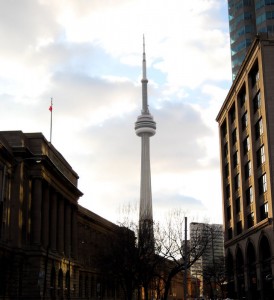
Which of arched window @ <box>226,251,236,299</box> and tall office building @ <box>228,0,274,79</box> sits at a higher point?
tall office building @ <box>228,0,274,79</box>

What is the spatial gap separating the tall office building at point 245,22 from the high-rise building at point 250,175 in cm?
2416

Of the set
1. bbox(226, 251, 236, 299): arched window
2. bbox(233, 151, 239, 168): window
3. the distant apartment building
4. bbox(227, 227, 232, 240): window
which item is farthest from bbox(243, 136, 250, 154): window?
bbox(226, 251, 236, 299): arched window

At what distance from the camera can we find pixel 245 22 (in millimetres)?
116625

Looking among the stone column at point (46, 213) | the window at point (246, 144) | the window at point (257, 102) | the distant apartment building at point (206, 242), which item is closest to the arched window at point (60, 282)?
the stone column at point (46, 213)

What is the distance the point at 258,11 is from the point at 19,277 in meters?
76.3

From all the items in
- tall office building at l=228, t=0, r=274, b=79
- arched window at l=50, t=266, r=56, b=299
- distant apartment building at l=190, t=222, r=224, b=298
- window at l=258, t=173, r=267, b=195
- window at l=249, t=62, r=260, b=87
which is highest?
tall office building at l=228, t=0, r=274, b=79

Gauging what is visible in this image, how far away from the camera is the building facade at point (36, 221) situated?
60344 millimetres

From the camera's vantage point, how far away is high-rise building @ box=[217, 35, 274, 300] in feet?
220

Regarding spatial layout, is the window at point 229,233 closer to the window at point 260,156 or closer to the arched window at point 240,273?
the arched window at point 240,273

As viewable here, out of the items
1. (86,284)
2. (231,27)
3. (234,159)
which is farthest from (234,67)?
(86,284)

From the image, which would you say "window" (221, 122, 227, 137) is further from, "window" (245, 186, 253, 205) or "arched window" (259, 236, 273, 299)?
"arched window" (259, 236, 273, 299)

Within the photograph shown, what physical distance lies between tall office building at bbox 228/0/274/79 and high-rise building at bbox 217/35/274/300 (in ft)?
79.3

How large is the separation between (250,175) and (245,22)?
51.9m

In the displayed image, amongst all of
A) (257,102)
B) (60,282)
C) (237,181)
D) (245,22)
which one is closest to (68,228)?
(60,282)
